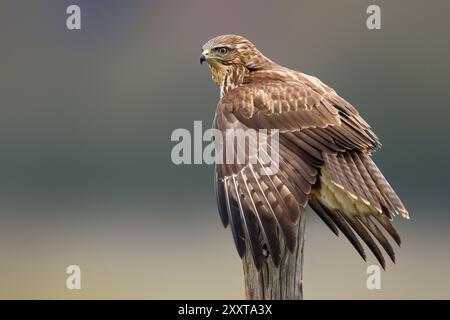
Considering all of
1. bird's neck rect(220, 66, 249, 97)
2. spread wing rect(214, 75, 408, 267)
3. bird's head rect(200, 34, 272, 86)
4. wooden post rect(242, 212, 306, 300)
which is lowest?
wooden post rect(242, 212, 306, 300)

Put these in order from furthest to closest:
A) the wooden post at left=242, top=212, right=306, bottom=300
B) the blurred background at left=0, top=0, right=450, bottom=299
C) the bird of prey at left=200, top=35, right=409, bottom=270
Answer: the blurred background at left=0, top=0, right=450, bottom=299
the bird of prey at left=200, top=35, right=409, bottom=270
the wooden post at left=242, top=212, right=306, bottom=300

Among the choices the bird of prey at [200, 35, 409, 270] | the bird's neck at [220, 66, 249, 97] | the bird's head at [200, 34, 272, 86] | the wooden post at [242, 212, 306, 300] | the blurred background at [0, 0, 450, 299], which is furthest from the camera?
the blurred background at [0, 0, 450, 299]

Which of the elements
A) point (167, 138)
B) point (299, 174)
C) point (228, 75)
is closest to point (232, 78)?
point (228, 75)

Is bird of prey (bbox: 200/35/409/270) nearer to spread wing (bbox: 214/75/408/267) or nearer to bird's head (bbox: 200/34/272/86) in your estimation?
spread wing (bbox: 214/75/408/267)

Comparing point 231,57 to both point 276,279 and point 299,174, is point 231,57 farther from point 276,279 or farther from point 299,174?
point 276,279

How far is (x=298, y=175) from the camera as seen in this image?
33.2 feet

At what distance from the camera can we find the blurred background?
19.7 metres

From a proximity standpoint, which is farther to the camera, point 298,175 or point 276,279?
point 298,175

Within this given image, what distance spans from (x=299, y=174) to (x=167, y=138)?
1648 cm

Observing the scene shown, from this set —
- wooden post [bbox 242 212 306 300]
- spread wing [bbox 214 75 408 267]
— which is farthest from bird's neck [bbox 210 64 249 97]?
wooden post [bbox 242 212 306 300]

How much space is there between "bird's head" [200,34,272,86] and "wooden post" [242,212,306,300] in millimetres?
2843

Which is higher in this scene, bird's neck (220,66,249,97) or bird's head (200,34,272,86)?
bird's head (200,34,272,86)

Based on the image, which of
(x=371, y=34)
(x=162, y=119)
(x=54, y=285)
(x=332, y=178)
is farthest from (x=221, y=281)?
(x=371, y=34)

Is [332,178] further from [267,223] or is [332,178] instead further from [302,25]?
[302,25]
